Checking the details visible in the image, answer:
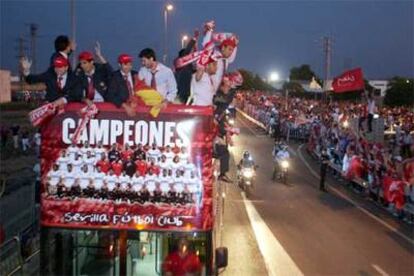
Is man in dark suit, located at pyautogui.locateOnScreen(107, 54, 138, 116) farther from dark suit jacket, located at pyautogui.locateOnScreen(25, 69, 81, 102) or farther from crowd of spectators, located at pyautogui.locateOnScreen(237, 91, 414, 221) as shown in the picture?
crowd of spectators, located at pyautogui.locateOnScreen(237, 91, 414, 221)

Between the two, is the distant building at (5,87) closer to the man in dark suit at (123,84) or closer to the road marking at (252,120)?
the road marking at (252,120)

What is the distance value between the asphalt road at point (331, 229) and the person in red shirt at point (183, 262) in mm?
8762

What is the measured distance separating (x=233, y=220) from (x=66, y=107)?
1507 cm

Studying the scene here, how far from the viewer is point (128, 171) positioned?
7.84m

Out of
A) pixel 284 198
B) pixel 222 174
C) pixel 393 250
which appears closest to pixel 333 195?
pixel 284 198

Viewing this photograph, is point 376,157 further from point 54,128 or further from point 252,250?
point 54,128

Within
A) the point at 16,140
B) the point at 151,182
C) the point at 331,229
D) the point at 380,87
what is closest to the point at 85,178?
the point at 151,182

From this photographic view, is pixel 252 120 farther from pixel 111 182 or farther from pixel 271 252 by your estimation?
pixel 111 182

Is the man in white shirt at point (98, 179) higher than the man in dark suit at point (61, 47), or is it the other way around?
the man in dark suit at point (61, 47)

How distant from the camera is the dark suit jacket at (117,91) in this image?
26.6 feet

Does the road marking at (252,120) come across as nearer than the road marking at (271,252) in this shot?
No

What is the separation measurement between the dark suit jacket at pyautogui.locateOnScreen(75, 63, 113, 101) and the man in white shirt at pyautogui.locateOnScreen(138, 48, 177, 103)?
47cm

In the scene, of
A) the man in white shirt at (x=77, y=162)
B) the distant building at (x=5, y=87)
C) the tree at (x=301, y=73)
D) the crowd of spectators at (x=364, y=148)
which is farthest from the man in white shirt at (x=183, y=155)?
the tree at (x=301, y=73)

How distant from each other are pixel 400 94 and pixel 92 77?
243ft
